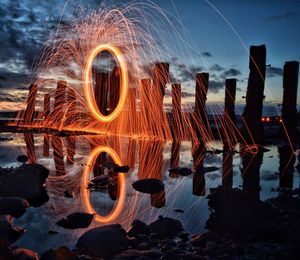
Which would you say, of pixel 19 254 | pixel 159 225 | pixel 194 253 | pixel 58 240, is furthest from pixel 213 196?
pixel 19 254

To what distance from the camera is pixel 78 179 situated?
28.7ft

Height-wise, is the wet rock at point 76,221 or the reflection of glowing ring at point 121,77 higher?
the reflection of glowing ring at point 121,77

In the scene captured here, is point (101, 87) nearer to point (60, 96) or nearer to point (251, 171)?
point (60, 96)

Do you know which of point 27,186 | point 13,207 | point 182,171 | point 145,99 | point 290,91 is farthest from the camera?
point 145,99

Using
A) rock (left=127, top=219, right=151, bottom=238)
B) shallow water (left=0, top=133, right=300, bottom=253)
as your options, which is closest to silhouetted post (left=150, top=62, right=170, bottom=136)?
shallow water (left=0, top=133, right=300, bottom=253)

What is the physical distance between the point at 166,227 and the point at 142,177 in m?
4.21

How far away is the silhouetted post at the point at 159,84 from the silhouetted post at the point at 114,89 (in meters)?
3.71

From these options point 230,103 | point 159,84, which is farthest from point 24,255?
point 159,84

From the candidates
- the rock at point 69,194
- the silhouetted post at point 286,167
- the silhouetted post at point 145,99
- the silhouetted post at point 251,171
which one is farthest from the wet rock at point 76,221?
the silhouetted post at point 145,99

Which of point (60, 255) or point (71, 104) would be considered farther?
point (71, 104)

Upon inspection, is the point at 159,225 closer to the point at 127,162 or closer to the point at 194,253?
the point at 194,253

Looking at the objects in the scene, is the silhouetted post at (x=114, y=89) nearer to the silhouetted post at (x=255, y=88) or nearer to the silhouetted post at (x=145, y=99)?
the silhouetted post at (x=145, y=99)

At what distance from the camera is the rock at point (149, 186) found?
7.54 meters

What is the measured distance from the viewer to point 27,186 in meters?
7.04
